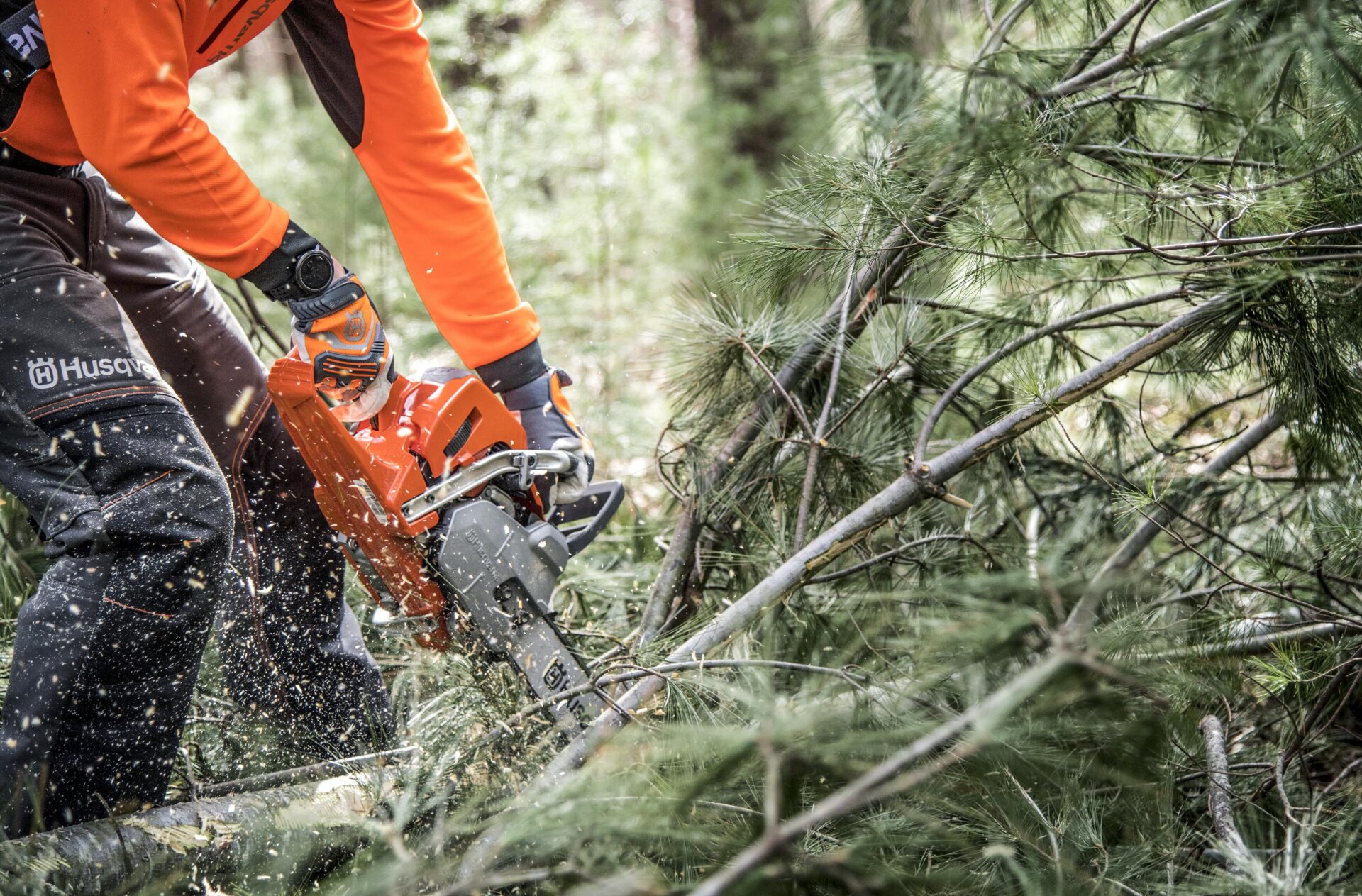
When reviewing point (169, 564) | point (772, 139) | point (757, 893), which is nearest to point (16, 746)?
point (169, 564)

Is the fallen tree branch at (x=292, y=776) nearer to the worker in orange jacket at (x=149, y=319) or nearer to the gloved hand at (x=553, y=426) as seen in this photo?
the worker in orange jacket at (x=149, y=319)

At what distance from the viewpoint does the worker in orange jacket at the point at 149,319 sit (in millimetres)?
1549

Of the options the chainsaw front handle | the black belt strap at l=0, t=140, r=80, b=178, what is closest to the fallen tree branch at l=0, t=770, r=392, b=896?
the chainsaw front handle

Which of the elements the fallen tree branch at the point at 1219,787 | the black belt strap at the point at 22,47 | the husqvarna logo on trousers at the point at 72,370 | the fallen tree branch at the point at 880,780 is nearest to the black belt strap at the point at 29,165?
the black belt strap at the point at 22,47

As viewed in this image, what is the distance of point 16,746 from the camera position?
1517 mm

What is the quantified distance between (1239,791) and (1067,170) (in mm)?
1237

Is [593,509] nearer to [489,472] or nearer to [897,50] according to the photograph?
[489,472]

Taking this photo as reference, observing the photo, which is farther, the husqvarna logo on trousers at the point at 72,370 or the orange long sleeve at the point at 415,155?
the orange long sleeve at the point at 415,155

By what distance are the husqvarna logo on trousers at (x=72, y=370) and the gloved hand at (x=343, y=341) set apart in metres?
0.28

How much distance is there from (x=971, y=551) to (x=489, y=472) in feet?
3.67

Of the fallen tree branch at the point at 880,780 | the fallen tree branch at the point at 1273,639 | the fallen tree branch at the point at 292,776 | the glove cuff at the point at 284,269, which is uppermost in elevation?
the glove cuff at the point at 284,269

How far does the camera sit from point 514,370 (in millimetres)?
2076

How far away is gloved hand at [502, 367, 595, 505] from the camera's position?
2.03m

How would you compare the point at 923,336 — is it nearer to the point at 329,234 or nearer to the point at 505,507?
the point at 505,507
